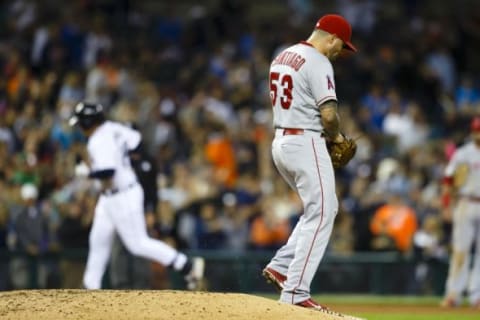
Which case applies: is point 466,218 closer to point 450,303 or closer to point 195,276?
point 450,303

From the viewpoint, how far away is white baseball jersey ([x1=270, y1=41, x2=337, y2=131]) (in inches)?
365

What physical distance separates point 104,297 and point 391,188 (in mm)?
10236

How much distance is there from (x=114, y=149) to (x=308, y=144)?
4078mm

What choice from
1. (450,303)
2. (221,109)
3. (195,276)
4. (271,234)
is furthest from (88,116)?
(221,109)

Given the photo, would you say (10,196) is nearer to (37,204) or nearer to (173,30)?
(37,204)

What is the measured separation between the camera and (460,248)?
1478 cm

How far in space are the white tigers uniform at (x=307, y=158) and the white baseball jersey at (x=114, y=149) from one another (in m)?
3.87

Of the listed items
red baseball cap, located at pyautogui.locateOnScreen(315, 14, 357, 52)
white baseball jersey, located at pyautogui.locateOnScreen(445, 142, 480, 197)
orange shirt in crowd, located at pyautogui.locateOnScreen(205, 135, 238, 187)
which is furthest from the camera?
orange shirt in crowd, located at pyautogui.locateOnScreen(205, 135, 238, 187)

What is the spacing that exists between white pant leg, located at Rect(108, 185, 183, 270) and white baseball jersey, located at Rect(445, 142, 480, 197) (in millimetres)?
3531

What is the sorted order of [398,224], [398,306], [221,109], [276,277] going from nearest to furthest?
[276,277] → [398,306] → [398,224] → [221,109]

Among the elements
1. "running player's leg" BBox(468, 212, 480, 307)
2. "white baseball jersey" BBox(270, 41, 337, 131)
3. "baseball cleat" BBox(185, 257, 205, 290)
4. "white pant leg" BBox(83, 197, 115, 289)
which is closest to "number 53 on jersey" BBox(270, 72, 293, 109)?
"white baseball jersey" BBox(270, 41, 337, 131)

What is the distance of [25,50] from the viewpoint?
21.9m

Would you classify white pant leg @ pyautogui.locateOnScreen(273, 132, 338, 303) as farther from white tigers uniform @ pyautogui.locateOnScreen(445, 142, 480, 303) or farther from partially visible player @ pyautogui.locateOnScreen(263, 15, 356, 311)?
white tigers uniform @ pyautogui.locateOnScreen(445, 142, 480, 303)

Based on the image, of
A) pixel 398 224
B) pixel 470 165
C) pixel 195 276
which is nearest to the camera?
pixel 195 276
